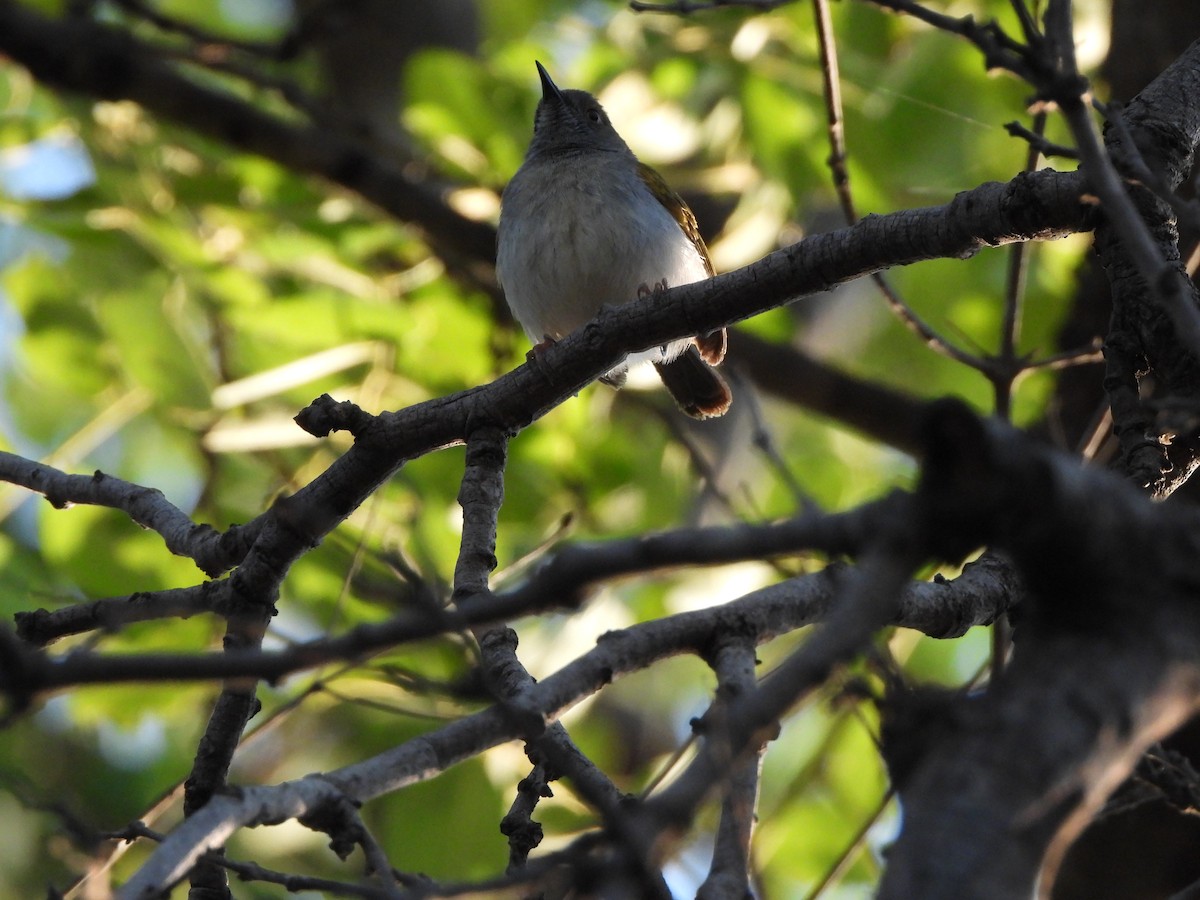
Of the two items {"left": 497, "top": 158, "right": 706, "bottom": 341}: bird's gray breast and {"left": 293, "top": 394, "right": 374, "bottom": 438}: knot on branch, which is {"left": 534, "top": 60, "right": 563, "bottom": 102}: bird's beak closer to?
{"left": 497, "top": 158, "right": 706, "bottom": 341}: bird's gray breast

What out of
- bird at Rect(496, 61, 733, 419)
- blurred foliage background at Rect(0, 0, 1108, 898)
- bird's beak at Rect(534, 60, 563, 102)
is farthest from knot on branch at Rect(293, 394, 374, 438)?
bird's beak at Rect(534, 60, 563, 102)

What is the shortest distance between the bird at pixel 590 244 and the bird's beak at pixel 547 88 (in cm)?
51

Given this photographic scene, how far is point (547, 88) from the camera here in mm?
6672

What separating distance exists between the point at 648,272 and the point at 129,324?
7.47 ft

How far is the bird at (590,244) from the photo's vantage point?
5586mm

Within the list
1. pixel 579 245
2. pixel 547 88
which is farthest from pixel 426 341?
pixel 547 88

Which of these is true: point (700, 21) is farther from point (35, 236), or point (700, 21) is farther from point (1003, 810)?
point (1003, 810)

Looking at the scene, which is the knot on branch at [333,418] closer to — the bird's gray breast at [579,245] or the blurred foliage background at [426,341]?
the blurred foliage background at [426,341]

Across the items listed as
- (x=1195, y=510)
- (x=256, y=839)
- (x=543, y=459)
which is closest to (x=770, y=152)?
(x=543, y=459)

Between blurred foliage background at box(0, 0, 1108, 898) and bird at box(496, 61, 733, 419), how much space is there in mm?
510

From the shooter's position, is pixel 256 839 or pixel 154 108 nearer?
pixel 154 108

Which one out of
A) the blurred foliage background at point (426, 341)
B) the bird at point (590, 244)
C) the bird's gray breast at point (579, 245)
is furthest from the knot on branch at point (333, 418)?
the bird's gray breast at point (579, 245)

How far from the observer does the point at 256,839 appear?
765 centimetres

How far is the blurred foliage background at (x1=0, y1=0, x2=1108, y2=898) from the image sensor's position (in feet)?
16.3
